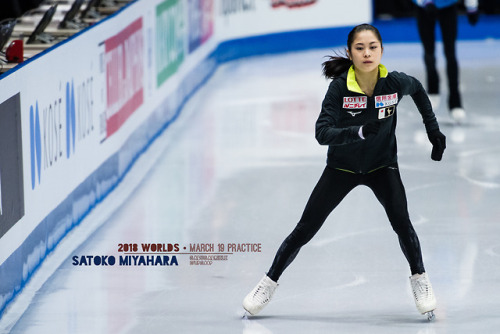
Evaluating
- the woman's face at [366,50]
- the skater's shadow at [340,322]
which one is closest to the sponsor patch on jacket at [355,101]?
the woman's face at [366,50]

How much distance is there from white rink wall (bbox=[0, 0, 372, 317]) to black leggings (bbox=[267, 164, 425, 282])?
154cm

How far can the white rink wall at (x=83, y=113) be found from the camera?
5.77 meters

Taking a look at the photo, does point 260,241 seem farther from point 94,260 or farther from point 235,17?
point 235,17

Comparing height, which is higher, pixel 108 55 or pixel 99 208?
pixel 108 55

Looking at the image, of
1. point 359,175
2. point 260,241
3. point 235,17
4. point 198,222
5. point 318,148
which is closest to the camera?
point 359,175

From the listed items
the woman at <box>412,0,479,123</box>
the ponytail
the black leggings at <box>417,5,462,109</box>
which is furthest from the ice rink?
the ponytail

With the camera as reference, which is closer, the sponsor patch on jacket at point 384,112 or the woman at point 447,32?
the sponsor patch on jacket at point 384,112

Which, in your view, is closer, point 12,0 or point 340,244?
point 340,244

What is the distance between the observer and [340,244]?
693cm

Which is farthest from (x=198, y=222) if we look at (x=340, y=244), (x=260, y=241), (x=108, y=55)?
(x=108, y=55)

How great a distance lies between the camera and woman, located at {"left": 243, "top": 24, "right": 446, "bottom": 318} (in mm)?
4965

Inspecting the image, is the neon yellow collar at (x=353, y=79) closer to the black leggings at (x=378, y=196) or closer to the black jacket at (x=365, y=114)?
the black jacket at (x=365, y=114)

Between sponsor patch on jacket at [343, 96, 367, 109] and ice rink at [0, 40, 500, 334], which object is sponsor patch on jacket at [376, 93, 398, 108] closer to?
sponsor patch on jacket at [343, 96, 367, 109]

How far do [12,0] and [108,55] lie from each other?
154 inches
